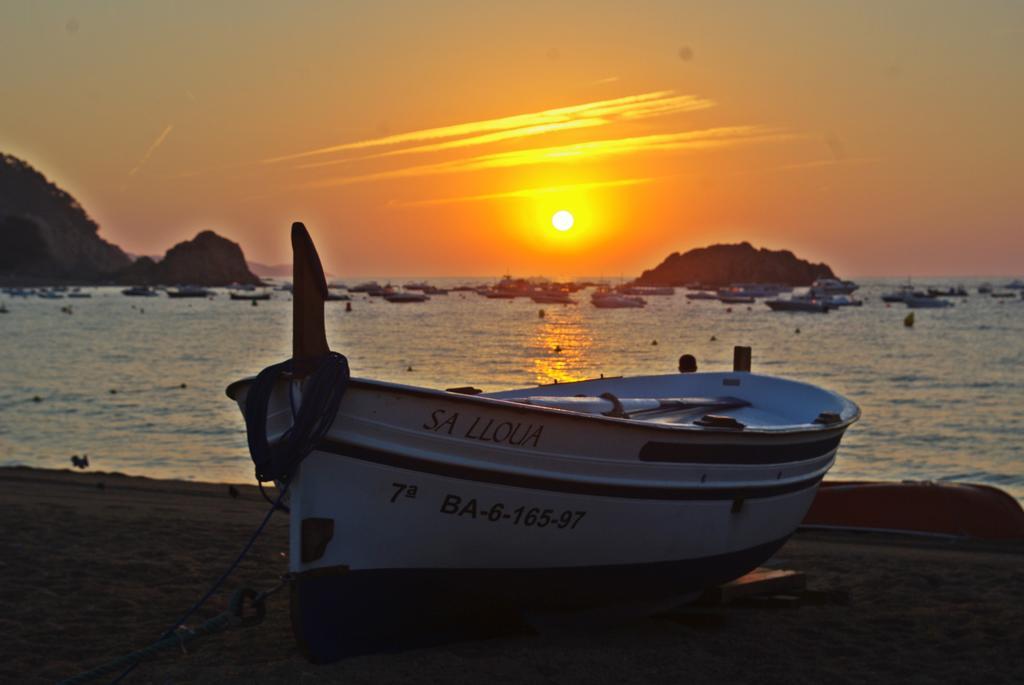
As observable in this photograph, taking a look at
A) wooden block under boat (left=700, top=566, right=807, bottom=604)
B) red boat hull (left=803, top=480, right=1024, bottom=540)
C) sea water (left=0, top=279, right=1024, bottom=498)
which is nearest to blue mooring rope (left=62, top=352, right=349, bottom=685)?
wooden block under boat (left=700, top=566, right=807, bottom=604)

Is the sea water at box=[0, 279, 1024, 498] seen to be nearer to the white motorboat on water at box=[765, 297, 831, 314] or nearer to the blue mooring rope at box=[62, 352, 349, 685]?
the white motorboat on water at box=[765, 297, 831, 314]

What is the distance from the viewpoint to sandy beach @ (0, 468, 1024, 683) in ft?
24.3

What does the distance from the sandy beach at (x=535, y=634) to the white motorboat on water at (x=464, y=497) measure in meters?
0.38

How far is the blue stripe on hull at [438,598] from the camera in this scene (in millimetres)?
7004

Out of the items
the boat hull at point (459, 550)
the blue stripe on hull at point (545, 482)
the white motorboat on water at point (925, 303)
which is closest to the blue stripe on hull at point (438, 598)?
the boat hull at point (459, 550)

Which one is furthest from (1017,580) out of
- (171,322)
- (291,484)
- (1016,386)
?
(171,322)

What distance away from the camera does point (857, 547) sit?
1325 centimetres

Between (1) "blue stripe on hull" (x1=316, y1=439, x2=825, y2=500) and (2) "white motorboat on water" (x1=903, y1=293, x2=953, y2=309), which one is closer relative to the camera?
(1) "blue stripe on hull" (x1=316, y1=439, x2=825, y2=500)

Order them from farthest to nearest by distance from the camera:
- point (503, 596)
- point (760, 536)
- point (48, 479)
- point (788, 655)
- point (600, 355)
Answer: point (600, 355) < point (48, 479) < point (760, 536) < point (788, 655) < point (503, 596)

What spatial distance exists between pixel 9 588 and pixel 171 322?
99778mm

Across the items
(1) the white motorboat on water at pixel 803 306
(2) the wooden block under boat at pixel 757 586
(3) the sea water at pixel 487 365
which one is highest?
(1) the white motorboat on water at pixel 803 306

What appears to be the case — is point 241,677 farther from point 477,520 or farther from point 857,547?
point 857,547

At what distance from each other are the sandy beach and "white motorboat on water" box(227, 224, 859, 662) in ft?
1.25

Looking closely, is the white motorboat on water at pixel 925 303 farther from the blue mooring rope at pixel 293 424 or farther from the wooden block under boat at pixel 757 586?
the blue mooring rope at pixel 293 424
